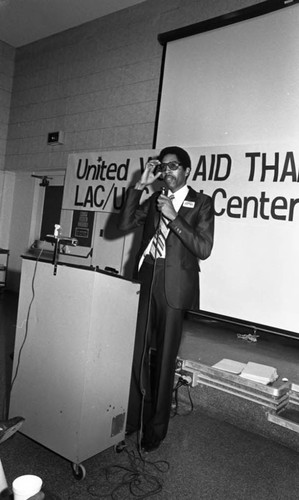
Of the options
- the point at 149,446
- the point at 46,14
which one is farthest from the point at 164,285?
the point at 46,14

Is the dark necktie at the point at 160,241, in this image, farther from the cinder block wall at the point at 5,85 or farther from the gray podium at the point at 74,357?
the cinder block wall at the point at 5,85

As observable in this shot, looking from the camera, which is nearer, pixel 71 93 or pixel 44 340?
pixel 44 340

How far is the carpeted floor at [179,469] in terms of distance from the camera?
5.15 feet

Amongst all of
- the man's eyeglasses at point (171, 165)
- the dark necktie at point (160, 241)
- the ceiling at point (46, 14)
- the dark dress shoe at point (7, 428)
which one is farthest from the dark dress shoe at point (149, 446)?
the ceiling at point (46, 14)

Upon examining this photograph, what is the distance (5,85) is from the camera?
5.67 meters

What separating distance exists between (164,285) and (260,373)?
85 cm

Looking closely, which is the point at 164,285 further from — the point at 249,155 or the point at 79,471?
the point at 249,155

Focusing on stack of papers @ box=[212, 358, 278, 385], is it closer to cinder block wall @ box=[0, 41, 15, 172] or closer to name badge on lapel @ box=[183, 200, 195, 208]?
name badge on lapel @ box=[183, 200, 195, 208]

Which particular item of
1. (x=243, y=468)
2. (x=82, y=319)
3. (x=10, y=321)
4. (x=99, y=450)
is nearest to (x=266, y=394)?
(x=243, y=468)

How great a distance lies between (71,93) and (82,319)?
3.95 metres

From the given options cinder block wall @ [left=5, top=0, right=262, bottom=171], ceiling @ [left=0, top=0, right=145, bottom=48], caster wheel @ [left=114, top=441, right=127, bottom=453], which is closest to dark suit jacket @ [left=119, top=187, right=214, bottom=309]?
caster wheel @ [left=114, top=441, right=127, bottom=453]

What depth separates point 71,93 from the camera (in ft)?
15.9

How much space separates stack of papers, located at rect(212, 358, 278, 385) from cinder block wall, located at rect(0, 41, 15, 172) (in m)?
4.65

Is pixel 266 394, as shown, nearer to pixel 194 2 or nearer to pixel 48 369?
pixel 48 369
